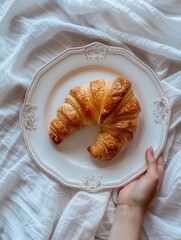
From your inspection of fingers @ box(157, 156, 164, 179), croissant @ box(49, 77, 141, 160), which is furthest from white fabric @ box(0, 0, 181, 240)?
croissant @ box(49, 77, 141, 160)

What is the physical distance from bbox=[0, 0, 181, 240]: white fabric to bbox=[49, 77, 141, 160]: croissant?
124 mm

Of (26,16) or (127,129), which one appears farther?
(26,16)

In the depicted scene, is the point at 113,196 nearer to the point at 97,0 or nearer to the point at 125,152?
the point at 125,152

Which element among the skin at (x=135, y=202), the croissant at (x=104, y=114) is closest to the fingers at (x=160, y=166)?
the skin at (x=135, y=202)

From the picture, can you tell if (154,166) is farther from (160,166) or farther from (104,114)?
(104,114)

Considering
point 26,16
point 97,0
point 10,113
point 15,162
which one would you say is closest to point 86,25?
point 97,0

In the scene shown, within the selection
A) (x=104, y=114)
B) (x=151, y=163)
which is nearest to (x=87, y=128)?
(x=104, y=114)

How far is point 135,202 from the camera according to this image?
3.55 ft

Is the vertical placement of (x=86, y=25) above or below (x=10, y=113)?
above

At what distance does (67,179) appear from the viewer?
112 centimetres

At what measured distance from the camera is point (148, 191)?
1.07 metres

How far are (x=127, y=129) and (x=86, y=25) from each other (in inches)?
14.5

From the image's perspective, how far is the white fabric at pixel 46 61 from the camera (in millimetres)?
1091

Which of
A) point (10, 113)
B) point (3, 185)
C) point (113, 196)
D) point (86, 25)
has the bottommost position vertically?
point (113, 196)
